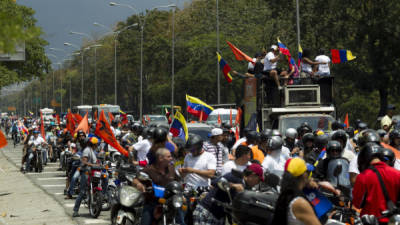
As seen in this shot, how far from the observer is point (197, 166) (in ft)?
31.9

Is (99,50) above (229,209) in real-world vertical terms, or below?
above

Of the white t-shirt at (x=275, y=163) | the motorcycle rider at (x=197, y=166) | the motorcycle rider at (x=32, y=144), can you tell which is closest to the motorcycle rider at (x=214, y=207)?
the motorcycle rider at (x=197, y=166)

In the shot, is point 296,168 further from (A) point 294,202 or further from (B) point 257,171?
(B) point 257,171

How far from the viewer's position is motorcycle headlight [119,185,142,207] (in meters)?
8.62

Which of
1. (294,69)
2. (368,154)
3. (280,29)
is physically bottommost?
(368,154)

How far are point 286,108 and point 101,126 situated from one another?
692 centimetres

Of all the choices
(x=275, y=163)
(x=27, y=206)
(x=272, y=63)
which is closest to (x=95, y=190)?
(x=27, y=206)

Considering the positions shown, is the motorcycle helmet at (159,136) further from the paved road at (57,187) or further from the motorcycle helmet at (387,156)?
the paved road at (57,187)

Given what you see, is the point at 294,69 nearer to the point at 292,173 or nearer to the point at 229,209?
the point at 229,209

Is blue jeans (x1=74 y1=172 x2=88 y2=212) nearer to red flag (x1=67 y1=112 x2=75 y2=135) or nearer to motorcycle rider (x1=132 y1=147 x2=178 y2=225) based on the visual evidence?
motorcycle rider (x1=132 y1=147 x2=178 y2=225)

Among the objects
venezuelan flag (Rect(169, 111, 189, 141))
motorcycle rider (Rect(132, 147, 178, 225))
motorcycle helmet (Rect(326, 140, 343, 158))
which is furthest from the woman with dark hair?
venezuelan flag (Rect(169, 111, 189, 141))

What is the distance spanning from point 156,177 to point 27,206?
8.78 m

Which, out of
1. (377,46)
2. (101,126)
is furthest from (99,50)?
(101,126)

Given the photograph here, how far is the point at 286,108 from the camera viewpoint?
65.5 ft
